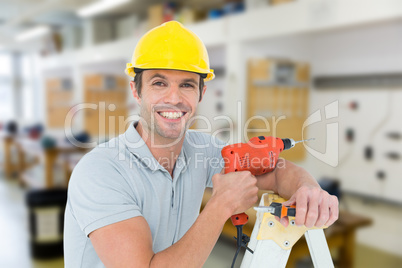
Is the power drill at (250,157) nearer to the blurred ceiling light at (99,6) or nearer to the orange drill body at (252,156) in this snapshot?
the orange drill body at (252,156)

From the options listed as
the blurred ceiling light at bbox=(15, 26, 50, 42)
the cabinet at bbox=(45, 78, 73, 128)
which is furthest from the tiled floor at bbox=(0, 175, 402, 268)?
the blurred ceiling light at bbox=(15, 26, 50, 42)

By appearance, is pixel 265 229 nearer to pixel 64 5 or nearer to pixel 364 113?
pixel 364 113

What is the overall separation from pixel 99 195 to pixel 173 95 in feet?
1.13

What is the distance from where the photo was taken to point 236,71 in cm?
314

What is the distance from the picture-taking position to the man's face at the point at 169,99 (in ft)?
3.20

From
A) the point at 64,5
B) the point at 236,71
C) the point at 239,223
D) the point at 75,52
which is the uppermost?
the point at 64,5

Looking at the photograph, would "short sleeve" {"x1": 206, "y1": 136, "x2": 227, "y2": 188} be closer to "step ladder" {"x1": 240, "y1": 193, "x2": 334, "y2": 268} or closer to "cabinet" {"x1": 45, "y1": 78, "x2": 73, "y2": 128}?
"step ladder" {"x1": 240, "y1": 193, "x2": 334, "y2": 268}

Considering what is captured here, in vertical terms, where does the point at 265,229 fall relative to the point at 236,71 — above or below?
below

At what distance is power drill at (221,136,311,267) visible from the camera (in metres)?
0.98

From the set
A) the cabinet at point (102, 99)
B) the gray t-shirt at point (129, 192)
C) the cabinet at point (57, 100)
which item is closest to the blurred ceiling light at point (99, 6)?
the cabinet at point (102, 99)

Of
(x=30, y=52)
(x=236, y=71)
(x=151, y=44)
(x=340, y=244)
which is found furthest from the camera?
(x=30, y=52)

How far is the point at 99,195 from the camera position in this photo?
82cm

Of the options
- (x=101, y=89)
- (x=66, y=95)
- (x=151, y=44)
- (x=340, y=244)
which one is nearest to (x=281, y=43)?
(x=340, y=244)

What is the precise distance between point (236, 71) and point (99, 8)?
178 cm
